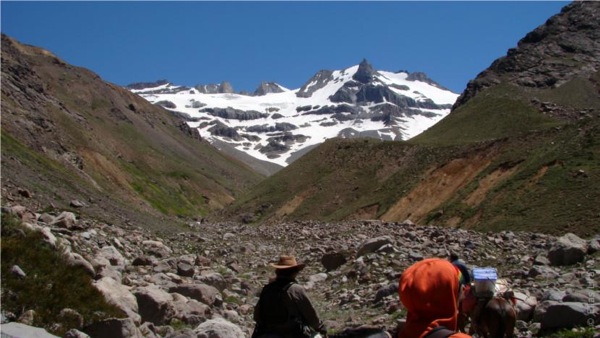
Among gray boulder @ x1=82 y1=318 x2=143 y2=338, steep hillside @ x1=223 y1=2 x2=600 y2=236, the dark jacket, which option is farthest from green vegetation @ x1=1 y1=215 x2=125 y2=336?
steep hillside @ x1=223 y1=2 x2=600 y2=236

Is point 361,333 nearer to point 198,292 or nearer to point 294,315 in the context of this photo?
point 294,315

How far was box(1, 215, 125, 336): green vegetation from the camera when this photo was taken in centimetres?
1005

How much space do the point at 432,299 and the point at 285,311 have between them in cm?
403

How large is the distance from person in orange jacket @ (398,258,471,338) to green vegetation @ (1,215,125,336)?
7.31 m

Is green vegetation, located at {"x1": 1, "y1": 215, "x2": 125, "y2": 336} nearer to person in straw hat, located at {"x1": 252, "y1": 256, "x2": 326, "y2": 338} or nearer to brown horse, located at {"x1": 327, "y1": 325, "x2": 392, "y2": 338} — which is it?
person in straw hat, located at {"x1": 252, "y1": 256, "x2": 326, "y2": 338}

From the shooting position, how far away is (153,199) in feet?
299

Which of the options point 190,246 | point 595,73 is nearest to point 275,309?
point 190,246

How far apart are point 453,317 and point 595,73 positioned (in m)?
98.1

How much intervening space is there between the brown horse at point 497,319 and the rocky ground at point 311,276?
1491mm

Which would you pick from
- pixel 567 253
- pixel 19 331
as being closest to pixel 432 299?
pixel 19 331

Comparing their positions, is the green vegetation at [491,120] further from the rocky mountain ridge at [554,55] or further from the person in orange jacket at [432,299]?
the person in orange jacket at [432,299]

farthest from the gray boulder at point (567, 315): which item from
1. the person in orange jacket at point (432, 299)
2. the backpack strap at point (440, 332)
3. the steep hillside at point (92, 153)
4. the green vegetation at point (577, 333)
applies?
the steep hillside at point (92, 153)

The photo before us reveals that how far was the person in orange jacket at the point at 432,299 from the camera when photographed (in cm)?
480

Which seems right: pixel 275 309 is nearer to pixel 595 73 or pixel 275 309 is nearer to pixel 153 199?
pixel 153 199
